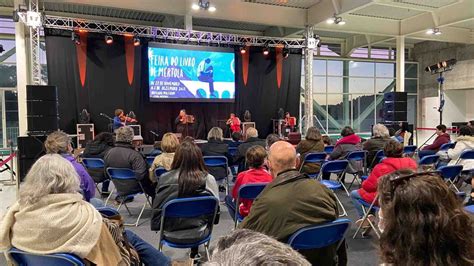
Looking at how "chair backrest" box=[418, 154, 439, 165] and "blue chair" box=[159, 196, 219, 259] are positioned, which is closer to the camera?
"blue chair" box=[159, 196, 219, 259]

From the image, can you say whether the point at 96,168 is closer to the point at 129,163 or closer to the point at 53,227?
the point at 129,163

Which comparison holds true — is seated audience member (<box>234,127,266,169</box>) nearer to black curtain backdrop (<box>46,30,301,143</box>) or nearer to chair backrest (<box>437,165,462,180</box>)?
chair backrest (<box>437,165,462,180</box>)

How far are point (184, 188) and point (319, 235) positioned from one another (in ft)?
4.43

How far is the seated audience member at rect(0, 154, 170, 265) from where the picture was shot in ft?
5.55

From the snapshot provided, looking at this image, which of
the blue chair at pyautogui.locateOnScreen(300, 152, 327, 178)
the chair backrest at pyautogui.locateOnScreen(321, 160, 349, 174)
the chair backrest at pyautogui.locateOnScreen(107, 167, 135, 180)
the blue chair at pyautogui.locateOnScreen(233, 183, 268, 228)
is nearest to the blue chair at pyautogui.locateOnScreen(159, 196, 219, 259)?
the blue chair at pyautogui.locateOnScreen(233, 183, 268, 228)

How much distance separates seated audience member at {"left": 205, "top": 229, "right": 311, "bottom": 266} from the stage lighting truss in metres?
9.34

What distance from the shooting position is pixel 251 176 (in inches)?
130

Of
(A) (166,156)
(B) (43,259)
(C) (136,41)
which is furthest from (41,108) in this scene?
(B) (43,259)

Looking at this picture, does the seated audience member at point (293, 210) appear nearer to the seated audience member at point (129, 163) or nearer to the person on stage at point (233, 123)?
the seated audience member at point (129, 163)

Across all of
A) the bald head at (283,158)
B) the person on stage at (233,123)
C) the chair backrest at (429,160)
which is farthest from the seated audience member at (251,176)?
the person on stage at (233,123)

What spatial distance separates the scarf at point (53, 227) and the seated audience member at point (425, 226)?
1342 mm

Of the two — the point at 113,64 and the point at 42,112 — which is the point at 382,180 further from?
the point at 113,64

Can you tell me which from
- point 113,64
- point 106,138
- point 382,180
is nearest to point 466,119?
point 113,64

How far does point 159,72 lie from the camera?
32.7ft
